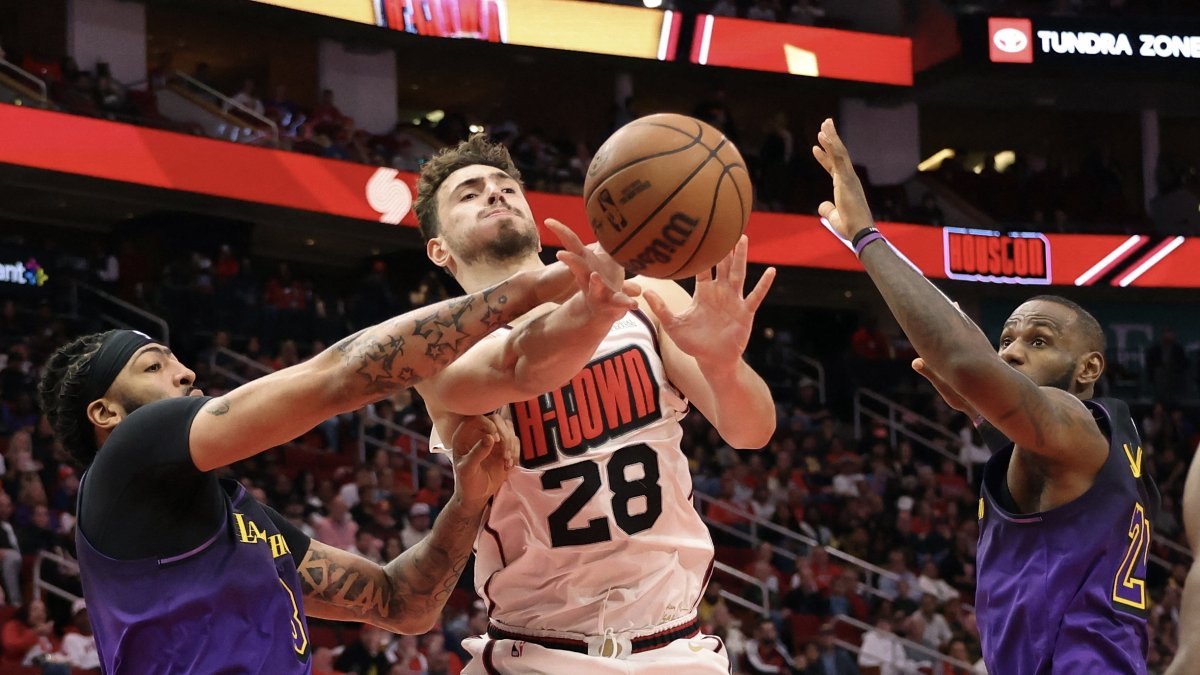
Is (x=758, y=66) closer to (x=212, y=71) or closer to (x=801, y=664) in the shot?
(x=212, y=71)

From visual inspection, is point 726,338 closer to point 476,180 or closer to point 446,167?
point 476,180

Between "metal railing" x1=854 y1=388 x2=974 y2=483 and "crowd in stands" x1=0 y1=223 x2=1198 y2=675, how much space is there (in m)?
0.11

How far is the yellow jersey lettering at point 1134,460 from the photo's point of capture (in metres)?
4.39

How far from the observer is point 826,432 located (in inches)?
722

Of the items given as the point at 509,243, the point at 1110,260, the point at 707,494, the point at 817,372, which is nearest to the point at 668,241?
the point at 509,243

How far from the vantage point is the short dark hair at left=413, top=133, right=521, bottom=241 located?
5094mm

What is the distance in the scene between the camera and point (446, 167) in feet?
16.7

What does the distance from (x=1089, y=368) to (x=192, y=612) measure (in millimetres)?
2839

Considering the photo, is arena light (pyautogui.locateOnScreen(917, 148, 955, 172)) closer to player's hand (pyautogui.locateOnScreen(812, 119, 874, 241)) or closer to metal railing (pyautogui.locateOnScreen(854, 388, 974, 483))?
metal railing (pyautogui.locateOnScreen(854, 388, 974, 483))

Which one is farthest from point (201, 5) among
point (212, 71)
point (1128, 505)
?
point (1128, 505)

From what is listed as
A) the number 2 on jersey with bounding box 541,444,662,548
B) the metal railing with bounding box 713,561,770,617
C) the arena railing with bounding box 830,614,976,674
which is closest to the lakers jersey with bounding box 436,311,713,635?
the number 2 on jersey with bounding box 541,444,662,548

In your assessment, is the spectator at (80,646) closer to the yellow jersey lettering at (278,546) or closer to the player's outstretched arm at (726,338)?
the yellow jersey lettering at (278,546)

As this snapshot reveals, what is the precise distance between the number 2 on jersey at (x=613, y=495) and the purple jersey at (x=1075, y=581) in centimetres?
104

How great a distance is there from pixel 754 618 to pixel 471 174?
31.5 feet
